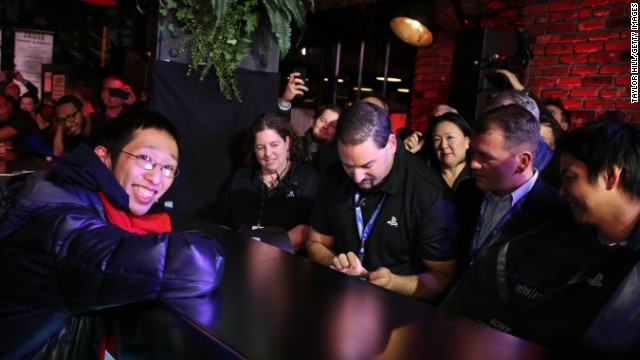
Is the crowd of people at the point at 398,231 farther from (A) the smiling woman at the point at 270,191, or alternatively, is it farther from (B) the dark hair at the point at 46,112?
(B) the dark hair at the point at 46,112

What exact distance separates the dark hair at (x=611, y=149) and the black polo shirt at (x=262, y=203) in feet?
5.83

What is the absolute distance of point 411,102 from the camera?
7.00 m

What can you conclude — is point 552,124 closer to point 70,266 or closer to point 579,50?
point 579,50

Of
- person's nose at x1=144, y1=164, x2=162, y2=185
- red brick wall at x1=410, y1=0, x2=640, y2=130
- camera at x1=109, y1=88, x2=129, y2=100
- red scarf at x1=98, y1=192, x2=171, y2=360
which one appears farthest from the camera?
camera at x1=109, y1=88, x2=129, y2=100

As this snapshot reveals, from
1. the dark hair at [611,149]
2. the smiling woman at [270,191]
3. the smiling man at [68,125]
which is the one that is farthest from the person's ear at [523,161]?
the smiling man at [68,125]

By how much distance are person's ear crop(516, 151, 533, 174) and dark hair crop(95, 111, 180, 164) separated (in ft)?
4.43

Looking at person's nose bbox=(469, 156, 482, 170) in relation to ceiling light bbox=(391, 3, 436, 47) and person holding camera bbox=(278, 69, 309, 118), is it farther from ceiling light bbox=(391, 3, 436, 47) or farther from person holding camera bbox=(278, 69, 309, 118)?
ceiling light bbox=(391, 3, 436, 47)

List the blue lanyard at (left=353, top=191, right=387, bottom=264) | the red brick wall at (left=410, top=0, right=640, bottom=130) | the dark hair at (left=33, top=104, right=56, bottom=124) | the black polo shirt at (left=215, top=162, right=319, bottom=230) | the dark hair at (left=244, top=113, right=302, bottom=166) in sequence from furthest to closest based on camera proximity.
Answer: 1. the dark hair at (left=33, top=104, right=56, bottom=124)
2. the red brick wall at (left=410, top=0, right=640, bottom=130)
3. the black polo shirt at (left=215, top=162, right=319, bottom=230)
4. the dark hair at (left=244, top=113, right=302, bottom=166)
5. the blue lanyard at (left=353, top=191, right=387, bottom=264)

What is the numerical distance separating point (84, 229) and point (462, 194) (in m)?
1.73

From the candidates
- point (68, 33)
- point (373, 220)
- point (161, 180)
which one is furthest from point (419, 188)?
point (68, 33)

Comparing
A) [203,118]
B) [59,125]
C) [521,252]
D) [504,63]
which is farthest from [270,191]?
[59,125]

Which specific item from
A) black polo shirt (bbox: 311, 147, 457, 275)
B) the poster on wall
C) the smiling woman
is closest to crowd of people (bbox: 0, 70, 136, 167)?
the smiling woman

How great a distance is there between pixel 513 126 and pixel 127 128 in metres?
1.47

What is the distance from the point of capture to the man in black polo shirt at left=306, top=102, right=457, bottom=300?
2.18 m
